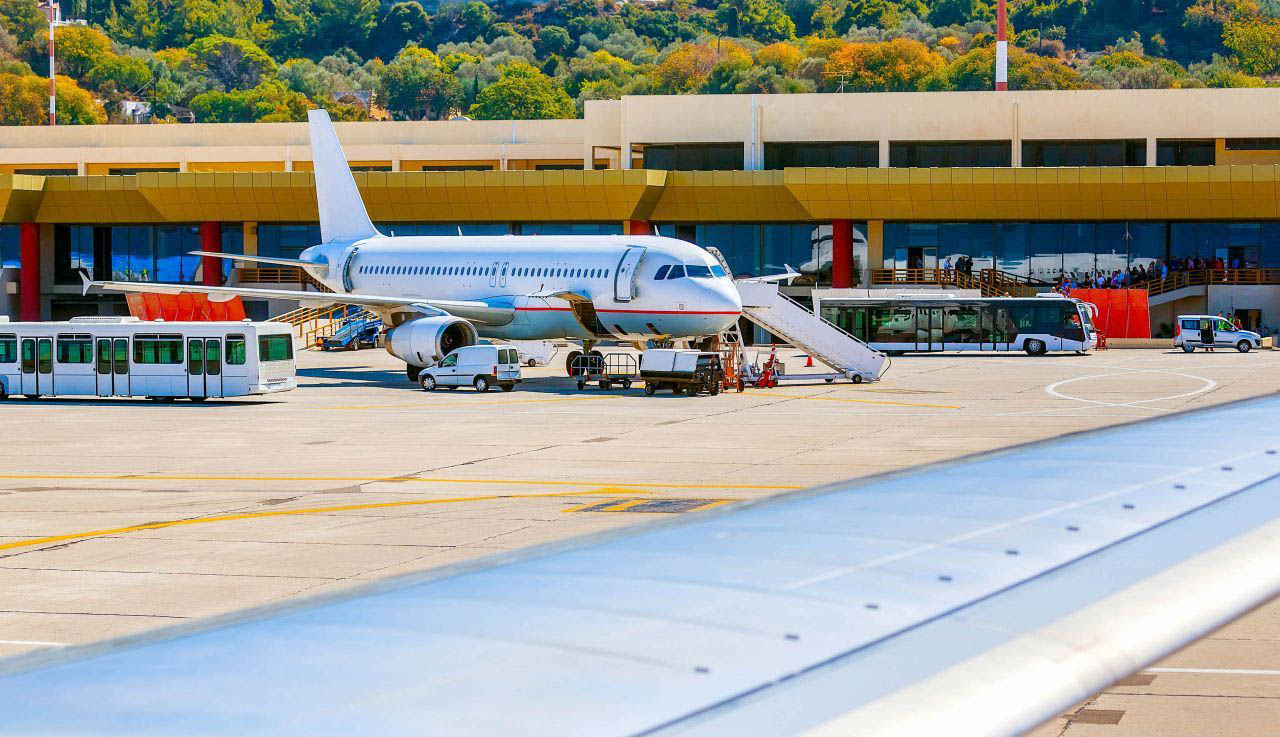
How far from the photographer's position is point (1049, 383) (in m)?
53.8

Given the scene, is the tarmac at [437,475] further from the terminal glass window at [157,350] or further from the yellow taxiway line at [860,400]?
the terminal glass window at [157,350]

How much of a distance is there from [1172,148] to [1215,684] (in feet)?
286

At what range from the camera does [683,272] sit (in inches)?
1980

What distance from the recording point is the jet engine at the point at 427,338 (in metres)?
52.3

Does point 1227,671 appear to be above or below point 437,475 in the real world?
below

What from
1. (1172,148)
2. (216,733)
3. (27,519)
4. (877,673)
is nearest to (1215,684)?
(877,673)

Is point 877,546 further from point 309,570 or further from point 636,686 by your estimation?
point 309,570

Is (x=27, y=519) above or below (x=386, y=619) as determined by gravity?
below

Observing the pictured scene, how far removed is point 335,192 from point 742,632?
209 ft

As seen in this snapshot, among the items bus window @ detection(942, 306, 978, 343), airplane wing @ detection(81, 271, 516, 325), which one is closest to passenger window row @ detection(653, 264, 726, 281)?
airplane wing @ detection(81, 271, 516, 325)

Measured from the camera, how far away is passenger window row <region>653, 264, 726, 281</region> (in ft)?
165

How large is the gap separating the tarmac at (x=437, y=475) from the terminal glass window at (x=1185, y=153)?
1572 inches

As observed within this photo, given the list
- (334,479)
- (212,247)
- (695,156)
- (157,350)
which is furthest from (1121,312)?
(334,479)

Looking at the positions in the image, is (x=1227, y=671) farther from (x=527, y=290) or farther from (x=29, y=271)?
(x=29, y=271)
